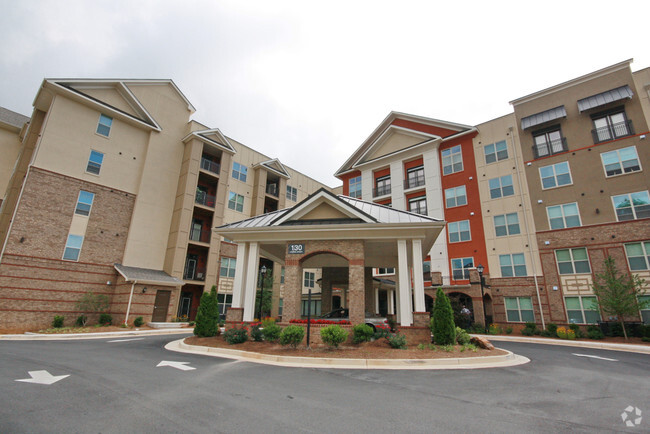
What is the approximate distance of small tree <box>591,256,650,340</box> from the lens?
1862 centimetres

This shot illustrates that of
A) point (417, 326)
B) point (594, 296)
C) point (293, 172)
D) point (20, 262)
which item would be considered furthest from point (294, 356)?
point (293, 172)

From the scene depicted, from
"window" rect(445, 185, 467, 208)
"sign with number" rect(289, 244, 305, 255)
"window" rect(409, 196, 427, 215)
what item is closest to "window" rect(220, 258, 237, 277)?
"sign with number" rect(289, 244, 305, 255)

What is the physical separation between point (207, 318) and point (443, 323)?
10.3 m

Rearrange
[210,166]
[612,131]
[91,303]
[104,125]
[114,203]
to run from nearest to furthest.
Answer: [91,303] → [612,131] → [114,203] → [104,125] → [210,166]

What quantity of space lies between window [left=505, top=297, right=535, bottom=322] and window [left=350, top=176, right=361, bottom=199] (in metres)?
18.8

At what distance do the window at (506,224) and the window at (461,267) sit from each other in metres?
3.28

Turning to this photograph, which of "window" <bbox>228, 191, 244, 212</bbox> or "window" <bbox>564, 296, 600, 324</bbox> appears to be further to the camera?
"window" <bbox>228, 191, 244, 212</bbox>

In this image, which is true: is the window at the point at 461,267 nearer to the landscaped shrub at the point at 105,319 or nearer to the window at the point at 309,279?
the window at the point at 309,279

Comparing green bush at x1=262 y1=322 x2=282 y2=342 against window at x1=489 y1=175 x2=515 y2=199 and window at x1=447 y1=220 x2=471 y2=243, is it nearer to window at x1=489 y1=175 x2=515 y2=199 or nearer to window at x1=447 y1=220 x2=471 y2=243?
window at x1=447 y1=220 x2=471 y2=243

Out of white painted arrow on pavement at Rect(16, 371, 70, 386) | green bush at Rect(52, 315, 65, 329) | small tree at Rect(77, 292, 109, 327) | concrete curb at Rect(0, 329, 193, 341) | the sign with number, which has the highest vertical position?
the sign with number

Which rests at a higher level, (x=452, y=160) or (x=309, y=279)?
(x=452, y=160)

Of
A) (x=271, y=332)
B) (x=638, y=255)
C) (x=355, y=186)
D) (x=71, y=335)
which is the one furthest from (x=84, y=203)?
(x=638, y=255)

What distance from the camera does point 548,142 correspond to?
25547 millimetres

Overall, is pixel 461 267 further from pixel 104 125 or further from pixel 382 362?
pixel 104 125
